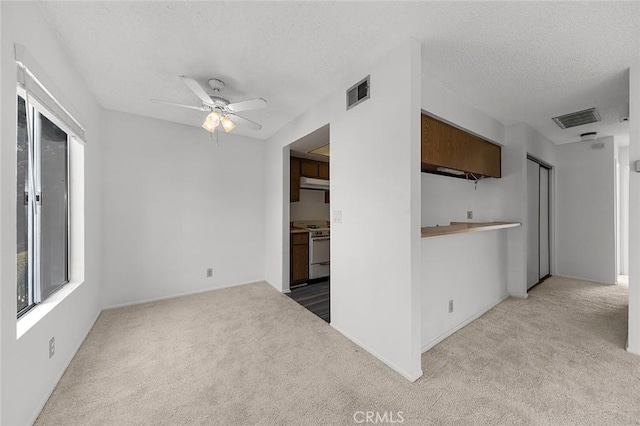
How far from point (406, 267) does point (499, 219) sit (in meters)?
2.47

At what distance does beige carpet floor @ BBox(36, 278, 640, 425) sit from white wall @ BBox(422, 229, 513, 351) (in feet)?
0.49

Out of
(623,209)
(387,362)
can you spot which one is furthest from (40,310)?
(623,209)

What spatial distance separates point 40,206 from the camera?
5.88 feet

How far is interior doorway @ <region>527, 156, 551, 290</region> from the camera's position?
3642mm

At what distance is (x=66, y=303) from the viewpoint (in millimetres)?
1929

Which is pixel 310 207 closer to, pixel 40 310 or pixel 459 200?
pixel 459 200

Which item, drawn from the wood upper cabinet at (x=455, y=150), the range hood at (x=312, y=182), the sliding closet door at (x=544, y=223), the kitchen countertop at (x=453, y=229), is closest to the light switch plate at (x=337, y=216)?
the kitchen countertop at (x=453, y=229)

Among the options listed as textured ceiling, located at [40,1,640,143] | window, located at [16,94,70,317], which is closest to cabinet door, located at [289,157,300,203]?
textured ceiling, located at [40,1,640,143]

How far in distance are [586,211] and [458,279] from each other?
3.63m

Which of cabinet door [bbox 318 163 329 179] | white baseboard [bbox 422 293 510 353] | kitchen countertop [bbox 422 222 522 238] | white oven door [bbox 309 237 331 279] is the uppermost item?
cabinet door [bbox 318 163 329 179]

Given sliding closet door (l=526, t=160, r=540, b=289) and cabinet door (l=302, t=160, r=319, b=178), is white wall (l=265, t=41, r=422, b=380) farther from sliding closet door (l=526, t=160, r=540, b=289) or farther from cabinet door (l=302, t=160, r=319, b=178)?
sliding closet door (l=526, t=160, r=540, b=289)

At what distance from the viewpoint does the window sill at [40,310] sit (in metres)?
1.40

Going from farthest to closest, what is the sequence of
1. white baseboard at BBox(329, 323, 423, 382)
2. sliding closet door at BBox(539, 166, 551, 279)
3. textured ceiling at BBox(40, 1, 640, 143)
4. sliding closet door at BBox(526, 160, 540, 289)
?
sliding closet door at BBox(539, 166, 551, 279) → sliding closet door at BBox(526, 160, 540, 289) → white baseboard at BBox(329, 323, 423, 382) → textured ceiling at BBox(40, 1, 640, 143)

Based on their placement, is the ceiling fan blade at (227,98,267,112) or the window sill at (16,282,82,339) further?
the ceiling fan blade at (227,98,267,112)
